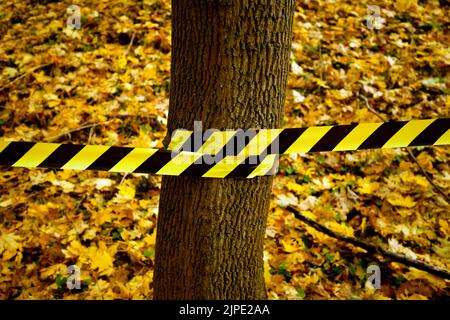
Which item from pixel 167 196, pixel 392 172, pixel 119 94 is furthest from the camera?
pixel 119 94

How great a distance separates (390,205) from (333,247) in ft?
2.22

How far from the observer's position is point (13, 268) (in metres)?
2.32

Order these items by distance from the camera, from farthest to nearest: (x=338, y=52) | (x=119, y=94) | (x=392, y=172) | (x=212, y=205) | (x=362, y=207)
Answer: (x=338, y=52) < (x=119, y=94) < (x=392, y=172) < (x=362, y=207) < (x=212, y=205)

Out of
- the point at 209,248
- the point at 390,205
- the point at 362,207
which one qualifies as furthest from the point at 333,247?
the point at 209,248

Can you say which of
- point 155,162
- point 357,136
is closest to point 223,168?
point 155,162

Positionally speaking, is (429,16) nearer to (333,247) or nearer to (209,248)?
(333,247)

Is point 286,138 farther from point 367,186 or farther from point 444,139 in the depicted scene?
point 367,186

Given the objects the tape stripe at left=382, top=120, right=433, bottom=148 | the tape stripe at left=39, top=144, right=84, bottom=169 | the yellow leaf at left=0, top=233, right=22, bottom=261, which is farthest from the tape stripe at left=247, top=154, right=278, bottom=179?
the yellow leaf at left=0, top=233, right=22, bottom=261

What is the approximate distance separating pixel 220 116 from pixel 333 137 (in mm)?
503

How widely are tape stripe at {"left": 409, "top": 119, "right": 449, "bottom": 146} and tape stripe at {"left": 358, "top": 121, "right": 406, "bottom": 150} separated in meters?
0.11

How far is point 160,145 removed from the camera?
3.28m

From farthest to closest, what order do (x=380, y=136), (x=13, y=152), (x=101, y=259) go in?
1. (x=101, y=259)
2. (x=380, y=136)
3. (x=13, y=152)

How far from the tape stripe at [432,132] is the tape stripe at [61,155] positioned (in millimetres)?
1452

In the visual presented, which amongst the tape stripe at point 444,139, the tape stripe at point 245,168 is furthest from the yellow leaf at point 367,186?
the tape stripe at point 245,168
